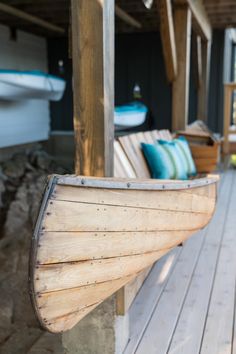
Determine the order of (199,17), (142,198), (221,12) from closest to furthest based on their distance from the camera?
1. (142,198)
2. (199,17)
3. (221,12)

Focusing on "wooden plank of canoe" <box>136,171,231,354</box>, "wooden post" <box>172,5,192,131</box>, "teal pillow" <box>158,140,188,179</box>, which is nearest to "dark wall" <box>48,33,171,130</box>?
"wooden post" <box>172,5,192,131</box>

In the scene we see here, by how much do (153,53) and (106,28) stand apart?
7036 millimetres

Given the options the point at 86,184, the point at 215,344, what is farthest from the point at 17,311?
the point at 86,184

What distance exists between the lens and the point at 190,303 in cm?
258

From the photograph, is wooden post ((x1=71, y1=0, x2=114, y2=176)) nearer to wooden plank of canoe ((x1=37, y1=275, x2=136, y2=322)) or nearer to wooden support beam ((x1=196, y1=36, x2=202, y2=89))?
wooden plank of canoe ((x1=37, y1=275, x2=136, y2=322))

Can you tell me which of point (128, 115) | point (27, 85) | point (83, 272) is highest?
point (27, 85)

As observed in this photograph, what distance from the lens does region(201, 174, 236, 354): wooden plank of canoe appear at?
216 centimetres

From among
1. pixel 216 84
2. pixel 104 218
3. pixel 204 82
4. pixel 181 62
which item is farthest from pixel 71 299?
pixel 216 84

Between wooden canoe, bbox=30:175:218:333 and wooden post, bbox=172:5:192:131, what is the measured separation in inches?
134

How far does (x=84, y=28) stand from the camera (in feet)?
6.22

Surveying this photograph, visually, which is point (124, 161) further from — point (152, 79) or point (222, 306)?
point (152, 79)

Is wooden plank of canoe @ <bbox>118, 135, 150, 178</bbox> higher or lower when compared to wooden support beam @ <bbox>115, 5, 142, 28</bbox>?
lower

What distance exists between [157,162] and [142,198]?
5.83 ft

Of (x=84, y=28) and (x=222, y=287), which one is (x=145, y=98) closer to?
(x=222, y=287)
